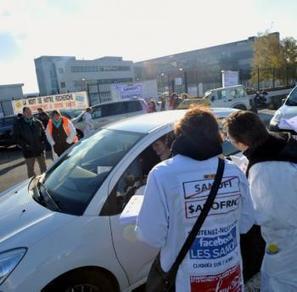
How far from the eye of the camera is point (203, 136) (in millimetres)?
1795

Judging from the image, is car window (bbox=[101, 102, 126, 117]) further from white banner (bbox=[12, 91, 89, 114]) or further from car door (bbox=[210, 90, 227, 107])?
car door (bbox=[210, 90, 227, 107])

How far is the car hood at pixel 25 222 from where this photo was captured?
250 cm

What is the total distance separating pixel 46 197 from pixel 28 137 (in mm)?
4575

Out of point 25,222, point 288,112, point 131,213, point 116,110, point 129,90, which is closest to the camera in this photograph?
point 131,213

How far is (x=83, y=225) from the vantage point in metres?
2.63

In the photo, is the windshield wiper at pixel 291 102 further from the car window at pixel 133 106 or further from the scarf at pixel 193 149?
the car window at pixel 133 106

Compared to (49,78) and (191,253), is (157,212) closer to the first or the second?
(191,253)

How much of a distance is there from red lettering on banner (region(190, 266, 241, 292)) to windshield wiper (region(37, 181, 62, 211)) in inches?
54.6

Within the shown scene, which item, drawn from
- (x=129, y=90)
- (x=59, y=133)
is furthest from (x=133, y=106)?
(x=59, y=133)

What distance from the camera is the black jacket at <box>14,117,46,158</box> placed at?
7338mm

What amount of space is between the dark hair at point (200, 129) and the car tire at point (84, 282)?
1361 millimetres

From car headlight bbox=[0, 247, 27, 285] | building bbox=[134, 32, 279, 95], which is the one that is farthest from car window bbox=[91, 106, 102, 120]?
building bbox=[134, 32, 279, 95]

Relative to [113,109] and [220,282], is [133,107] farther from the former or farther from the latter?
[220,282]

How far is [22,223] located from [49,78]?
263 ft
